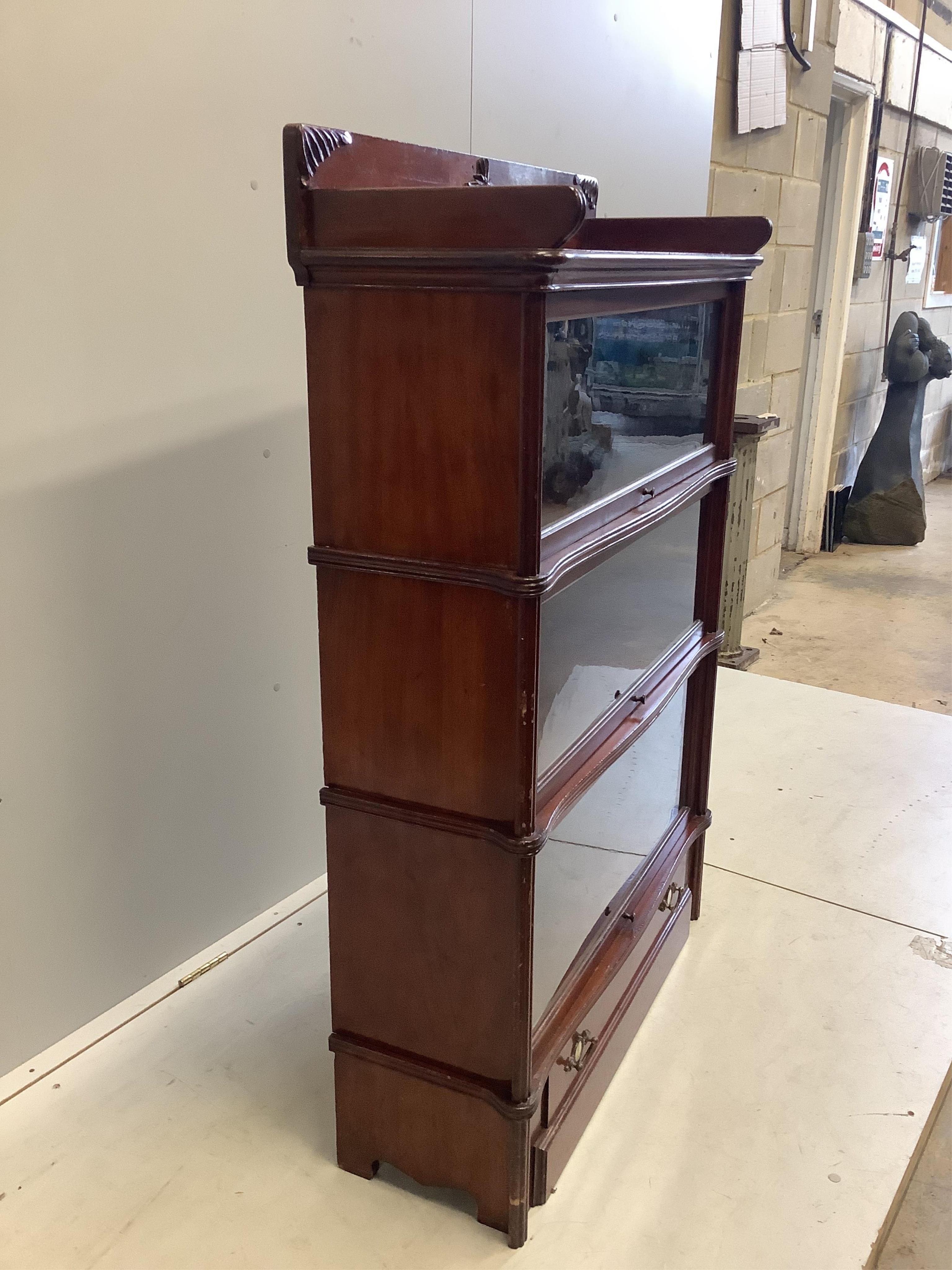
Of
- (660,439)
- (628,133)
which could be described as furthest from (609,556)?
(628,133)

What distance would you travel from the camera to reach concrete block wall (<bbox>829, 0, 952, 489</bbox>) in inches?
191

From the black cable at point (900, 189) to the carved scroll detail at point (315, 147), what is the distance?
17.0ft

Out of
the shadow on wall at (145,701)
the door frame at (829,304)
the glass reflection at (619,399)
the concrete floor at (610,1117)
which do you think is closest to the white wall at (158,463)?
the shadow on wall at (145,701)

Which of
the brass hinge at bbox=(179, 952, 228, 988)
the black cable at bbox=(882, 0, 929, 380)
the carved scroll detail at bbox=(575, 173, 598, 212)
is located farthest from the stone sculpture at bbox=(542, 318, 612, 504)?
the black cable at bbox=(882, 0, 929, 380)

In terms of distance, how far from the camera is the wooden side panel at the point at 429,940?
1197 mm

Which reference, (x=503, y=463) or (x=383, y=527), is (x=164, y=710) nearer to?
(x=383, y=527)

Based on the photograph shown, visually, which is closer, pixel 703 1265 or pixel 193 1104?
pixel 703 1265

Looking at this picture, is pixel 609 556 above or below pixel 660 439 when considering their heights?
below

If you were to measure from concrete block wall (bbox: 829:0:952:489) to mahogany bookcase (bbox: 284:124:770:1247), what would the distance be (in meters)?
4.14

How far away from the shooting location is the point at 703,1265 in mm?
1271

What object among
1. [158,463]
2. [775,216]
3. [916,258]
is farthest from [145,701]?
[916,258]

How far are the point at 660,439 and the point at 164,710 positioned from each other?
0.90 metres

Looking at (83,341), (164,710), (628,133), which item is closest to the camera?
(83,341)

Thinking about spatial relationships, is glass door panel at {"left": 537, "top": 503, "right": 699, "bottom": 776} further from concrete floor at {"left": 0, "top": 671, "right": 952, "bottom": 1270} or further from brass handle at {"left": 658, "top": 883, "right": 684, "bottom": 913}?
concrete floor at {"left": 0, "top": 671, "right": 952, "bottom": 1270}
